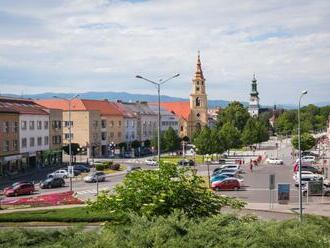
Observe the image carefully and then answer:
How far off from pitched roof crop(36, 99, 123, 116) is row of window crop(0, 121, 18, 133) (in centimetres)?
2612

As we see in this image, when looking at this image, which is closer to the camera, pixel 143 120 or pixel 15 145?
pixel 15 145

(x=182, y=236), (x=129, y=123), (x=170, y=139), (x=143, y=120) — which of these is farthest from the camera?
(x=143, y=120)

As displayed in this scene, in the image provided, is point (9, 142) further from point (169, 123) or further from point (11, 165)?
point (169, 123)

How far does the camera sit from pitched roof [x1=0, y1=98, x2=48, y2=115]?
7034 cm

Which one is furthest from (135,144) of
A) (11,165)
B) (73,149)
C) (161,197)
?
(161,197)

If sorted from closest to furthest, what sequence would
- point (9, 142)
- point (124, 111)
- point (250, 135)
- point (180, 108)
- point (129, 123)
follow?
point (9, 142)
point (250, 135)
point (124, 111)
point (129, 123)
point (180, 108)

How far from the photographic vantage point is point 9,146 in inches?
2692

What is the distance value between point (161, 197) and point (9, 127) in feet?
174

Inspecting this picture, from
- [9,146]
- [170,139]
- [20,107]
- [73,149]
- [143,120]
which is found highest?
[20,107]

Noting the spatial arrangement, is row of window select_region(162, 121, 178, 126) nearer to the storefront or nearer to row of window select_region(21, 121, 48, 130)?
row of window select_region(21, 121, 48, 130)

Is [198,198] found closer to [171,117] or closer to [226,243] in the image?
[226,243]

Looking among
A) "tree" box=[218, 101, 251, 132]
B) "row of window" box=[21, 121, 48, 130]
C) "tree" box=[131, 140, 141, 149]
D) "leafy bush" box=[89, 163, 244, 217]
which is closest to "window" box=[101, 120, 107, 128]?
"tree" box=[131, 140, 141, 149]

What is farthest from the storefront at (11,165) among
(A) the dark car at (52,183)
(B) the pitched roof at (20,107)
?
(A) the dark car at (52,183)

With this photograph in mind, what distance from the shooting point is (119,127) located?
109500 mm
